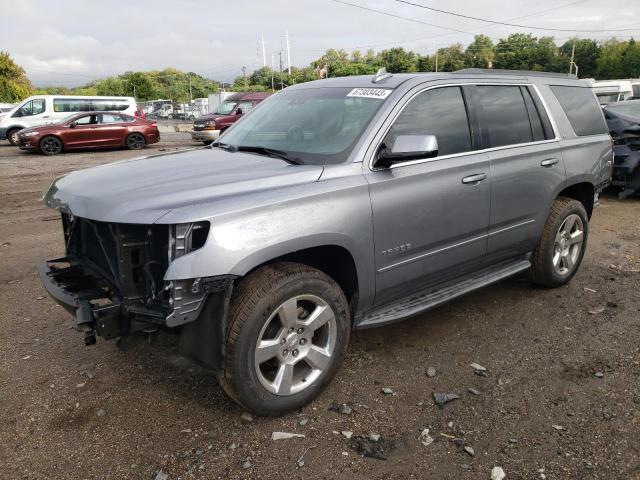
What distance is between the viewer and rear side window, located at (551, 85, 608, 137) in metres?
4.67

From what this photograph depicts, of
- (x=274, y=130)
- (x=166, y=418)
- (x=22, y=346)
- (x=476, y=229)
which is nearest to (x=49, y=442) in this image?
(x=166, y=418)

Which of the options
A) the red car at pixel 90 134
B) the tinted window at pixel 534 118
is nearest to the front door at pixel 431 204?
the tinted window at pixel 534 118

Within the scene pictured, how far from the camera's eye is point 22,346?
3.77 m

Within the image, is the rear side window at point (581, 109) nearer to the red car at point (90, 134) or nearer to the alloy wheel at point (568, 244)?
the alloy wheel at point (568, 244)

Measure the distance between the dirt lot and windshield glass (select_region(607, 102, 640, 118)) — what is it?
5936 mm

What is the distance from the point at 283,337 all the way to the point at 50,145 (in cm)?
1742

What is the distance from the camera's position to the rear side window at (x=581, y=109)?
4668mm

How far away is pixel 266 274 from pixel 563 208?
3.08 metres

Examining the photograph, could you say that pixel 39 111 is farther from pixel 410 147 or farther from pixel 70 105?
pixel 410 147

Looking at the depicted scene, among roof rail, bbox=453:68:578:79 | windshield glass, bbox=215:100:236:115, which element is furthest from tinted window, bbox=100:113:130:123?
roof rail, bbox=453:68:578:79

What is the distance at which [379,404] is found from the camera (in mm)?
3066

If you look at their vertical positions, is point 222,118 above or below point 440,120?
above

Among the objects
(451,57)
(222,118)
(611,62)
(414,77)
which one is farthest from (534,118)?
(611,62)

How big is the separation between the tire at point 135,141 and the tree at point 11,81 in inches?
1322
